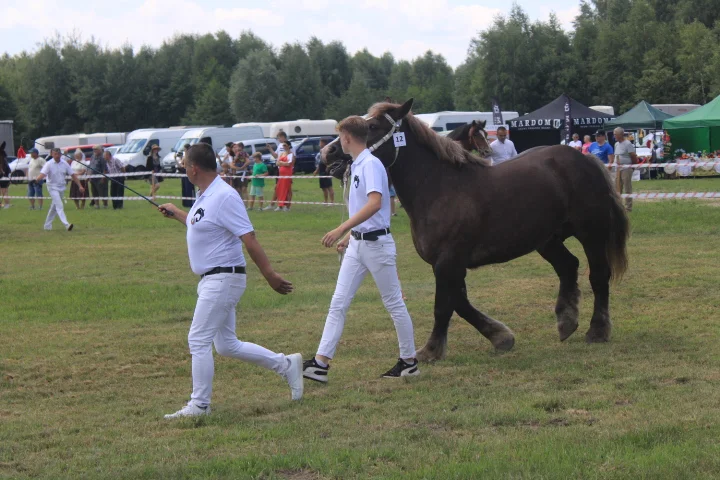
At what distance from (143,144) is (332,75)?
42.9 meters

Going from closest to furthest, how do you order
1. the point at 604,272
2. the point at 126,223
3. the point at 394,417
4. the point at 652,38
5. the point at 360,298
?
the point at 394,417
the point at 604,272
the point at 360,298
the point at 126,223
the point at 652,38

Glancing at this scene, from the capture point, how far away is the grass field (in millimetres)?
4945

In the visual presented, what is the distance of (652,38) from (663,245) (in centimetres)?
5592

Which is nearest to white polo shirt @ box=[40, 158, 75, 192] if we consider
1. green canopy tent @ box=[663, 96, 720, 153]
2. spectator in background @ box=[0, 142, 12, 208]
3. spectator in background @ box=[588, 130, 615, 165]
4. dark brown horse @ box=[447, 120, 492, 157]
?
spectator in background @ box=[0, 142, 12, 208]

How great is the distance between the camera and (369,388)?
22.4 ft

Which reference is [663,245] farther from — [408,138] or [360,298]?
[408,138]

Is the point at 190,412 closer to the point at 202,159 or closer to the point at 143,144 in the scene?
the point at 202,159

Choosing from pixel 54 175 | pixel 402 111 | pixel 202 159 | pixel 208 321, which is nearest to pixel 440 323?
pixel 402 111

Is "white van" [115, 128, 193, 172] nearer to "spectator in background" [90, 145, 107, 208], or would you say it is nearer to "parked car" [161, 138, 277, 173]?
"parked car" [161, 138, 277, 173]

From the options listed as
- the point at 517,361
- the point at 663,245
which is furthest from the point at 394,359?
the point at 663,245

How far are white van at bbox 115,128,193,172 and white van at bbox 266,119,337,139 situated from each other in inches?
217

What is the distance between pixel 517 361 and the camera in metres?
7.61

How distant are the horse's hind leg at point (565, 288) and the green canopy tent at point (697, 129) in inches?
1047

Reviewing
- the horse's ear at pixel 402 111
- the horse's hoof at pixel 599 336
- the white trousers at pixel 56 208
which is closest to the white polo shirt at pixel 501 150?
the white trousers at pixel 56 208
